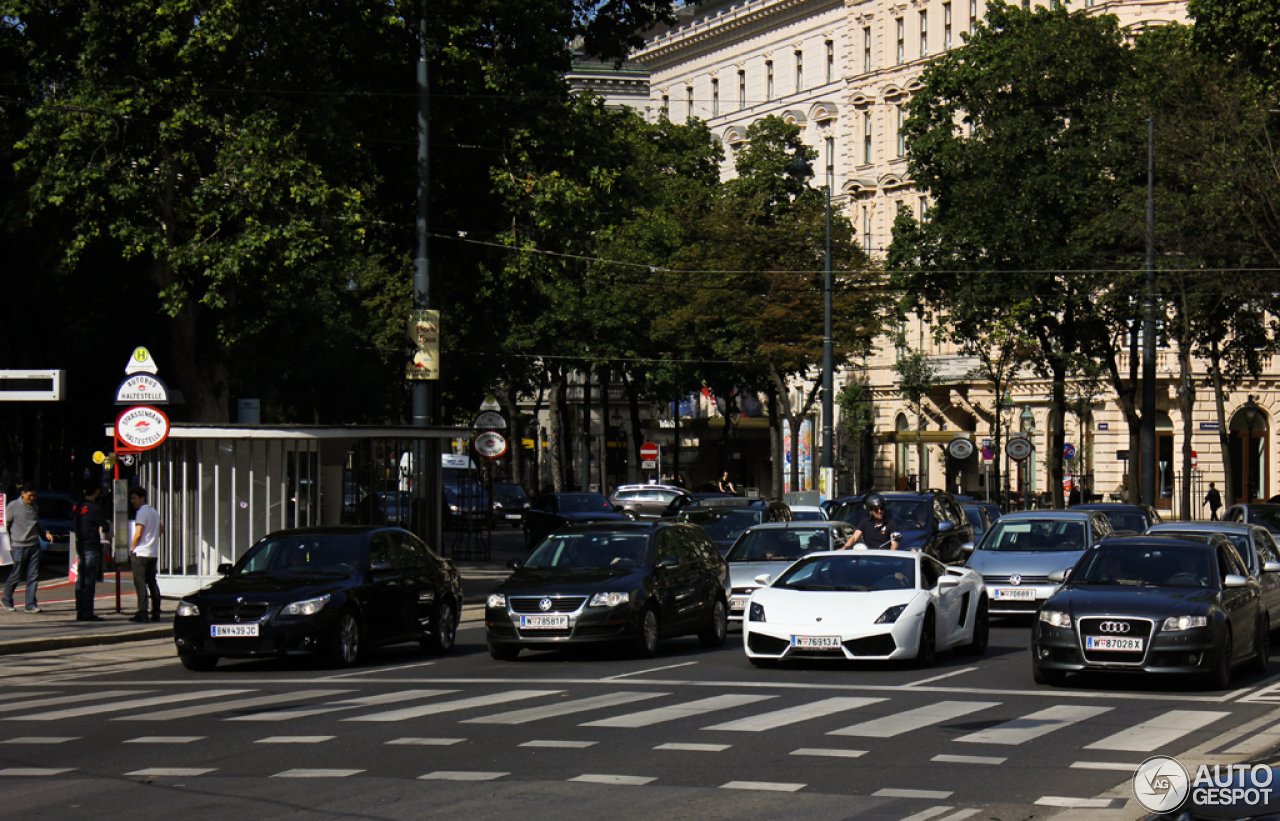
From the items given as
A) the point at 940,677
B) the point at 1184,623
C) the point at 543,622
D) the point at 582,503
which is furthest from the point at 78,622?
the point at 582,503

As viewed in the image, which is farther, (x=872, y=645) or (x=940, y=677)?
(x=872, y=645)

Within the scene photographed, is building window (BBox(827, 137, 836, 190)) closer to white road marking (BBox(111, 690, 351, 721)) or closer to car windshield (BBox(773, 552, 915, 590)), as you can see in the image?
car windshield (BBox(773, 552, 915, 590))

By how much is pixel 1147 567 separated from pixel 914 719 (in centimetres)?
428

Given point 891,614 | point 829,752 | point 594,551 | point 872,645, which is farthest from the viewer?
point 594,551

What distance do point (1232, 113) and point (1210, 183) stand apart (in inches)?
61.1

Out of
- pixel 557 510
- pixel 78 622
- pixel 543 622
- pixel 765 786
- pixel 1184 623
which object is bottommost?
pixel 78 622

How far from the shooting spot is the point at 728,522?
28094 mm

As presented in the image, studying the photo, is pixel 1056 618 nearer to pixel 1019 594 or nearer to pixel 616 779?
pixel 616 779

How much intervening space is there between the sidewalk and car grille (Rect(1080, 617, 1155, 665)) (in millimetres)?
12278

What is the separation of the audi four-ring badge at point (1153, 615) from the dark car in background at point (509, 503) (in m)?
48.2

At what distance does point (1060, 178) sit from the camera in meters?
47.8

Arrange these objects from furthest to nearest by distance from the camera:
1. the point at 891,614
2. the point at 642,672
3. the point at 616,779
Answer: the point at 642,672 → the point at 891,614 → the point at 616,779

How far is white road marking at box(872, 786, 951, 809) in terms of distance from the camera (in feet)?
30.3

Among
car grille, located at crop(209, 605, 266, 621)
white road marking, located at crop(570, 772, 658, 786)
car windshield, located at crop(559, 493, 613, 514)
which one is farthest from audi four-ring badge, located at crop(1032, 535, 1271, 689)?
car windshield, located at crop(559, 493, 613, 514)
